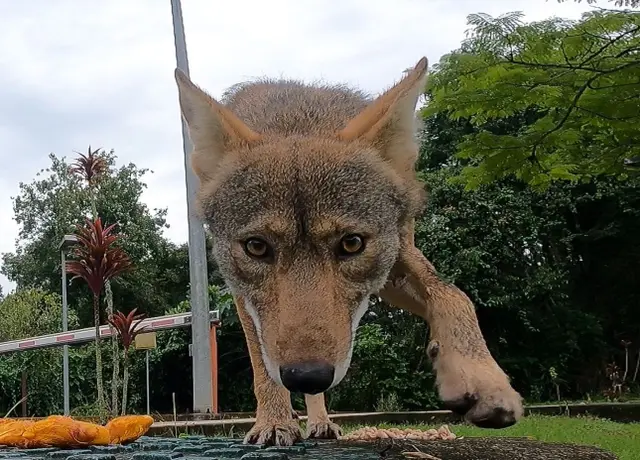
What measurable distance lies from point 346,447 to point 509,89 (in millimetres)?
6587

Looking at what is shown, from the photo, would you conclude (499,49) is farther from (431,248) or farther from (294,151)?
(431,248)

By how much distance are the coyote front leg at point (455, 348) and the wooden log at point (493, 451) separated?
0.17m

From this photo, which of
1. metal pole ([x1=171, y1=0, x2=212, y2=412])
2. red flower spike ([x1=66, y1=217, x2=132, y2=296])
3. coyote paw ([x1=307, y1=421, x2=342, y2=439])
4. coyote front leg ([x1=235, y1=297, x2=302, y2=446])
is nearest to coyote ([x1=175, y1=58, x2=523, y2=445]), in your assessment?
coyote front leg ([x1=235, y1=297, x2=302, y2=446])

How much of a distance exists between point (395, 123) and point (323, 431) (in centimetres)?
251

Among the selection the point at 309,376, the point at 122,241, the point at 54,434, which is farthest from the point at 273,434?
the point at 122,241

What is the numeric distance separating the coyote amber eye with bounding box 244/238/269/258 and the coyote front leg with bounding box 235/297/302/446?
3.92 ft

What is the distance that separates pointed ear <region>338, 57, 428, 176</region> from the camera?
3.30 metres

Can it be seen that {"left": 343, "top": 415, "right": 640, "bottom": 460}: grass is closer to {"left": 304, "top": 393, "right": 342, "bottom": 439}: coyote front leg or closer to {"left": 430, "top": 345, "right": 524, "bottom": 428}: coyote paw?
{"left": 304, "top": 393, "right": 342, "bottom": 439}: coyote front leg

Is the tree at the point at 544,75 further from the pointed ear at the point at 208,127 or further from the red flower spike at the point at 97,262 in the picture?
the pointed ear at the point at 208,127

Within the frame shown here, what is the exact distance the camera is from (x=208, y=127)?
135 inches

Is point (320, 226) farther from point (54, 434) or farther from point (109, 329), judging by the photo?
point (109, 329)

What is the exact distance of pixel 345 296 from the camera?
9.26 ft

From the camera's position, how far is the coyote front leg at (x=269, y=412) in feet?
13.7

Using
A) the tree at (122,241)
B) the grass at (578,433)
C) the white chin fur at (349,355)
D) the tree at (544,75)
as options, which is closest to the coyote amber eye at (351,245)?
the white chin fur at (349,355)
